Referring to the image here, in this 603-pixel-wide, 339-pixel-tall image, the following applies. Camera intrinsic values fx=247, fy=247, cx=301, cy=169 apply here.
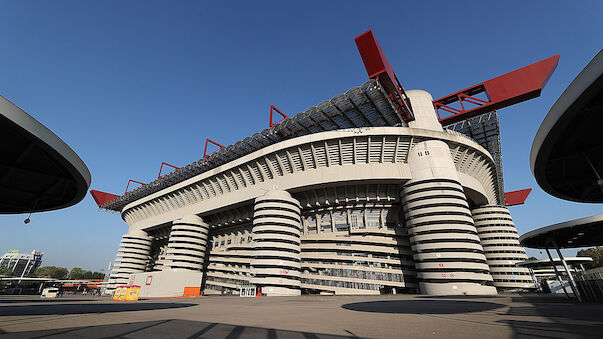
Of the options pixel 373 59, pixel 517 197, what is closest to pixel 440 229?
pixel 373 59

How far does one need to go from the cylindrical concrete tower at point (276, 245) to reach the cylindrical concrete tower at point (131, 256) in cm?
3868

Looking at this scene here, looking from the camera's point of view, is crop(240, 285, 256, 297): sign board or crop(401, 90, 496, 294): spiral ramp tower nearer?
crop(401, 90, 496, 294): spiral ramp tower

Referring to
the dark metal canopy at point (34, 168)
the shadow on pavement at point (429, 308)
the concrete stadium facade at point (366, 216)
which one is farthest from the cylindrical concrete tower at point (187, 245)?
the shadow on pavement at point (429, 308)

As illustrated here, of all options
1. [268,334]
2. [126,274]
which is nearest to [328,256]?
[268,334]

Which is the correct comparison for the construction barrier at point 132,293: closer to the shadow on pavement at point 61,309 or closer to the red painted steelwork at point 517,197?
the shadow on pavement at point 61,309

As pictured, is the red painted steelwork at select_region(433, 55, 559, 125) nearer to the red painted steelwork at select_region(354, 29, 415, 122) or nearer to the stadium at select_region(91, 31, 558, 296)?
the stadium at select_region(91, 31, 558, 296)

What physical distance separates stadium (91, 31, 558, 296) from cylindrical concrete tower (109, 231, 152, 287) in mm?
18539

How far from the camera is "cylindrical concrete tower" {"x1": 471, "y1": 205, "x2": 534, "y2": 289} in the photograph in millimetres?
39513

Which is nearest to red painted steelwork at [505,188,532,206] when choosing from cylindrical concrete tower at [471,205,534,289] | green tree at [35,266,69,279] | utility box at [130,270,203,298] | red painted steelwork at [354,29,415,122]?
cylindrical concrete tower at [471,205,534,289]

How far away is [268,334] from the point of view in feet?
18.4

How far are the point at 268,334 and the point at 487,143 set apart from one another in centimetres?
5325

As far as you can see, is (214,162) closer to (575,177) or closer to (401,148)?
(401,148)

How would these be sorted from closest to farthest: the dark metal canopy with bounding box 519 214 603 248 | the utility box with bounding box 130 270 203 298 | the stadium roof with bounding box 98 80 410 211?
the dark metal canopy with bounding box 519 214 603 248, the stadium roof with bounding box 98 80 410 211, the utility box with bounding box 130 270 203 298

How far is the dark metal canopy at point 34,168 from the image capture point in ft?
22.1
